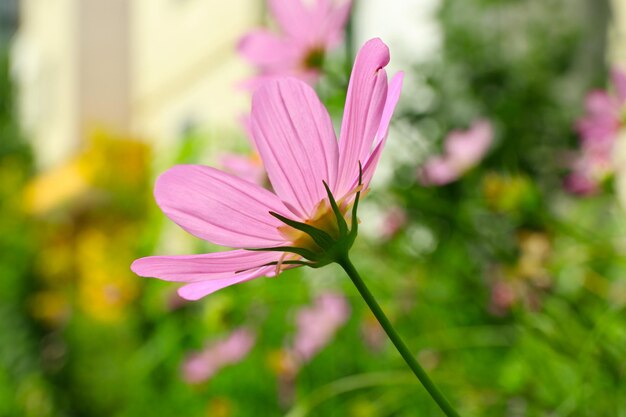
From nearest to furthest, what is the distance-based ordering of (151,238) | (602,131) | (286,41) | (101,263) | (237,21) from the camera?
(286,41), (602,131), (151,238), (237,21), (101,263)

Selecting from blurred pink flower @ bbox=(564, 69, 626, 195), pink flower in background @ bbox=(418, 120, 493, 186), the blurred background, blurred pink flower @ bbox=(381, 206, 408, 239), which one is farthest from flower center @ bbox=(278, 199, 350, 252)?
blurred pink flower @ bbox=(381, 206, 408, 239)

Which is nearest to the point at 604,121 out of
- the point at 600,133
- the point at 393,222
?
the point at 600,133

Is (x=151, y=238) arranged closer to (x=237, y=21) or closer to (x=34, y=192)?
(x=237, y=21)

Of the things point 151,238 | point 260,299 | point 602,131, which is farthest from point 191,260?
point 151,238

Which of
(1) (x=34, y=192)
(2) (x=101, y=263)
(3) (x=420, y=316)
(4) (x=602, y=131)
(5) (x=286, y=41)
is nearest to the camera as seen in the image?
(5) (x=286, y=41)

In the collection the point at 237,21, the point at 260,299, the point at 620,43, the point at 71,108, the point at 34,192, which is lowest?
the point at 34,192

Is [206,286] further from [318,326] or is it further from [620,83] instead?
[318,326]

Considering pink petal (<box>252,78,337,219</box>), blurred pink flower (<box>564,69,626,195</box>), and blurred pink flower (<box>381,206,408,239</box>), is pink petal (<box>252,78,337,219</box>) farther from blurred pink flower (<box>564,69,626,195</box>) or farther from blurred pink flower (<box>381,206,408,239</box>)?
blurred pink flower (<box>381,206,408,239</box>)

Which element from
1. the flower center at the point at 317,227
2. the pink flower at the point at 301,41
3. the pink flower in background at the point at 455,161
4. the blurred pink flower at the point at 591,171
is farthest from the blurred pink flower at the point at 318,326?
the flower center at the point at 317,227
